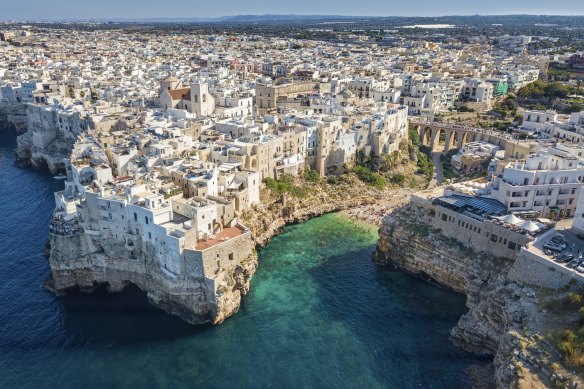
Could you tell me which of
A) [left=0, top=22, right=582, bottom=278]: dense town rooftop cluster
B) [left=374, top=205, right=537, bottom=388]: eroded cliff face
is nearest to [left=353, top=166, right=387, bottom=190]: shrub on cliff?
[left=0, top=22, right=582, bottom=278]: dense town rooftop cluster

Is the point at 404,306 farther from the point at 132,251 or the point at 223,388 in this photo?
the point at 132,251

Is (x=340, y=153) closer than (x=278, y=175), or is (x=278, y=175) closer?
(x=278, y=175)

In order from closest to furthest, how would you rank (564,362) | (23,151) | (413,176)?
(564,362) → (413,176) → (23,151)

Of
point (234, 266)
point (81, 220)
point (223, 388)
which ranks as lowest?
point (223, 388)

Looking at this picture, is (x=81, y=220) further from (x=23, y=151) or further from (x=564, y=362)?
(x=23, y=151)

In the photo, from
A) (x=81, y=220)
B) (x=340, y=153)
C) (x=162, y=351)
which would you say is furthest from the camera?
(x=340, y=153)

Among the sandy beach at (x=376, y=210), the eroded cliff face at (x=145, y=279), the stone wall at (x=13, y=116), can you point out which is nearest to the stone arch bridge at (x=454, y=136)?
the sandy beach at (x=376, y=210)

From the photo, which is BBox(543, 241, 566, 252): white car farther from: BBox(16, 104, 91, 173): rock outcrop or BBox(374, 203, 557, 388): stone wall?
BBox(16, 104, 91, 173): rock outcrop

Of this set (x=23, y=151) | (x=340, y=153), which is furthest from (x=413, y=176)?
(x=23, y=151)

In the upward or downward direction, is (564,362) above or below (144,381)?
above
